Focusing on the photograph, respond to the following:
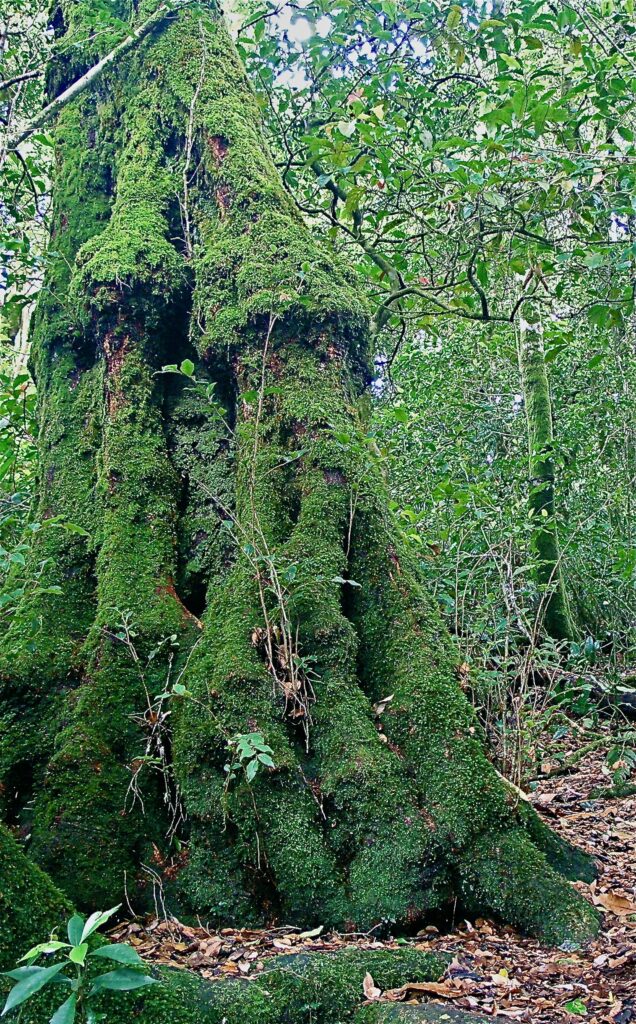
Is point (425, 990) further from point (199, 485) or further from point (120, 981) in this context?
point (199, 485)

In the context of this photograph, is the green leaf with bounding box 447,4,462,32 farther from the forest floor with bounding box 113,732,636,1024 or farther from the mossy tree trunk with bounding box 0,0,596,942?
the forest floor with bounding box 113,732,636,1024

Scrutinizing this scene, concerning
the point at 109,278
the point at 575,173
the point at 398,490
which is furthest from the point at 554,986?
the point at 398,490

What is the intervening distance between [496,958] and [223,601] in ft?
6.41

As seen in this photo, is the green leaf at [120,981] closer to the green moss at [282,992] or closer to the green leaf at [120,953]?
the green leaf at [120,953]

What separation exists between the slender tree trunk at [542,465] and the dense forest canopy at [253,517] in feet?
5.10

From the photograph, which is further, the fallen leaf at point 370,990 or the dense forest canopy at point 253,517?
the dense forest canopy at point 253,517

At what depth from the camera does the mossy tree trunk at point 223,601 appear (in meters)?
3.20

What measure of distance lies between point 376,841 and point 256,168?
3951 mm

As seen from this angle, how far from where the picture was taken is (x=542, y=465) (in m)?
8.15

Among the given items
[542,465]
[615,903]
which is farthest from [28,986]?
[542,465]

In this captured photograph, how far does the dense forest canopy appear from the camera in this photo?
127 inches

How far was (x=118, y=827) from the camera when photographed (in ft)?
10.9

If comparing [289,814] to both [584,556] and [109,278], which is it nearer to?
[109,278]

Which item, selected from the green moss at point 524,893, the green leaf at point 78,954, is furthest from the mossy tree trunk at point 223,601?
the green leaf at point 78,954
